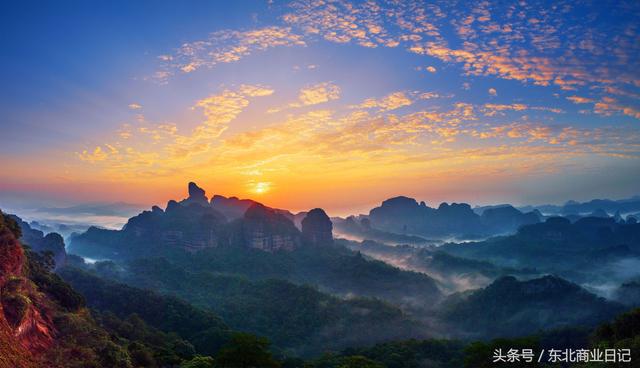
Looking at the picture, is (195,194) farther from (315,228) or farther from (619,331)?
(619,331)

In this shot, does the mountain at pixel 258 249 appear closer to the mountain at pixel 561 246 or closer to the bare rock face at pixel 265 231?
the bare rock face at pixel 265 231

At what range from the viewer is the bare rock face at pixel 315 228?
509 feet

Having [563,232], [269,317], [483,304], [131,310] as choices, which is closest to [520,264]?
[563,232]

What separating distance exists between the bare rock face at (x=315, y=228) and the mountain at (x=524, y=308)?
69896 millimetres

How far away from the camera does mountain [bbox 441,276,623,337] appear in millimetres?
78875

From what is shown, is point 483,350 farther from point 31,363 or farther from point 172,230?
point 172,230

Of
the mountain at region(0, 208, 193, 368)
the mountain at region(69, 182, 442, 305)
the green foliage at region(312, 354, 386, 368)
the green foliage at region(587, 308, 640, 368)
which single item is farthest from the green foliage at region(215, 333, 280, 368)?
the mountain at region(69, 182, 442, 305)

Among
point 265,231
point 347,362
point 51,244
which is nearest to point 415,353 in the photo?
point 347,362

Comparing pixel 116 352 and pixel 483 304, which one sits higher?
pixel 116 352

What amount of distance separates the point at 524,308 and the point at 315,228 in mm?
86644

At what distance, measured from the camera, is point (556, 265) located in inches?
5743

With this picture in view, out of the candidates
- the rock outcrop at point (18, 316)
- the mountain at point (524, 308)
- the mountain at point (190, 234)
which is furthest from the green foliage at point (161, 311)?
the mountain at point (190, 234)

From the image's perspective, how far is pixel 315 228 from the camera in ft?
511

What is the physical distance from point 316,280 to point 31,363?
107352mm
